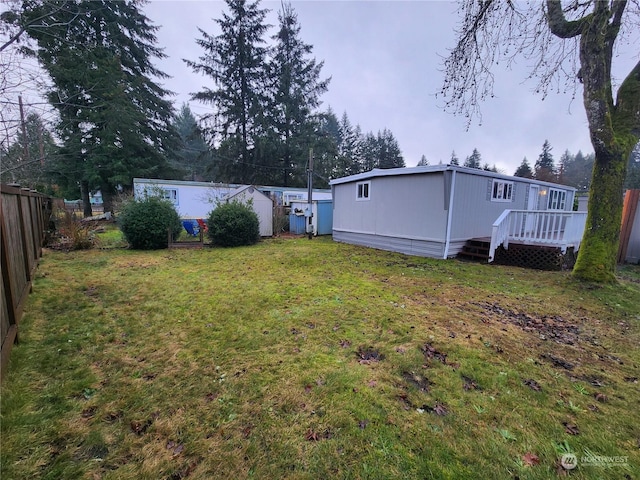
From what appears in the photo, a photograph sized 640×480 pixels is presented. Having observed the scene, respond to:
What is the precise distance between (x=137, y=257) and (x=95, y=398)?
6.57m

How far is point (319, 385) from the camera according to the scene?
2.45m

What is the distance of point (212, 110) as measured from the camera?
920 inches

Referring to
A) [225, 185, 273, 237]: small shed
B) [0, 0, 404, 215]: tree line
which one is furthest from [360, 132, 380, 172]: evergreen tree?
[225, 185, 273, 237]: small shed

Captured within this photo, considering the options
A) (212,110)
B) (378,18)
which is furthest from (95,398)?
(212,110)

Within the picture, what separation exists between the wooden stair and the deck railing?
37cm

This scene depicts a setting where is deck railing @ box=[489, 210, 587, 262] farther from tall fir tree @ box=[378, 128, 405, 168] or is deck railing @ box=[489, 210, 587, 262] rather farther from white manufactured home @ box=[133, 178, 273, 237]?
tall fir tree @ box=[378, 128, 405, 168]

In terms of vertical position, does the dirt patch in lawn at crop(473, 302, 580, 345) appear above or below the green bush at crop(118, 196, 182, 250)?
below

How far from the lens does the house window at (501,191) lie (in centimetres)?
920

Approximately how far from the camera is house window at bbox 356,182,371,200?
10.4 meters

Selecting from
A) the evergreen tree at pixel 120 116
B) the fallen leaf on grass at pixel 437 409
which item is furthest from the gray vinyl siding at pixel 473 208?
the evergreen tree at pixel 120 116

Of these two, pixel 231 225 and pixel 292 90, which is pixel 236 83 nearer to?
pixel 292 90

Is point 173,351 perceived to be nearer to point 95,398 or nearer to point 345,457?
point 95,398

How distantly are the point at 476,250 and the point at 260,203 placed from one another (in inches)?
342

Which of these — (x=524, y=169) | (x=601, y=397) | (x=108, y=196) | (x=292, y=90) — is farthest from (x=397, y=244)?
(x=524, y=169)
